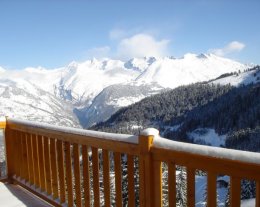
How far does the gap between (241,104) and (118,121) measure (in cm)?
6298

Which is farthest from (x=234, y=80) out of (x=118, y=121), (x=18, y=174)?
(x=18, y=174)

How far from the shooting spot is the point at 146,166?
3.24 metres

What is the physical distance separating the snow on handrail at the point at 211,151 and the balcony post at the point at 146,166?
7 cm

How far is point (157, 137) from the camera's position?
3193 millimetres

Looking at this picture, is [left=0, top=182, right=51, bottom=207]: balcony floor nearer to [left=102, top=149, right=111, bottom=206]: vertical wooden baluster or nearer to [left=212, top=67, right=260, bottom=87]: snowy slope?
[left=102, top=149, right=111, bottom=206]: vertical wooden baluster

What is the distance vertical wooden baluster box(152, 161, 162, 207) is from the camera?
318 cm

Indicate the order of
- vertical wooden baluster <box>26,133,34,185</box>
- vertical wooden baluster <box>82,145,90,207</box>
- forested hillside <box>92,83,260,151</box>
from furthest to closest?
forested hillside <box>92,83,260,151</box>, vertical wooden baluster <box>26,133,34,185</box>, vertical wooden baluster <box>82,145,90,207</box>

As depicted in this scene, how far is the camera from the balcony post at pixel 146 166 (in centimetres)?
321

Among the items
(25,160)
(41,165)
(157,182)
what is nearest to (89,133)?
(157,182)

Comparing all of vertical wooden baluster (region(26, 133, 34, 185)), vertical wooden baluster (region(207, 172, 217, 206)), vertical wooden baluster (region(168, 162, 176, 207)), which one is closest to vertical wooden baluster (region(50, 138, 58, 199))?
vertical wooden baluster (region(26, 133, 34, 185))

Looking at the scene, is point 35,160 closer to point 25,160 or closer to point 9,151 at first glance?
point 25,160

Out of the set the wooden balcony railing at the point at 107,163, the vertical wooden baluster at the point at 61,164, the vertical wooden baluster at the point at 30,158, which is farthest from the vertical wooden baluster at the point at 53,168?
the vertical wooden baluster at the point at 30,158

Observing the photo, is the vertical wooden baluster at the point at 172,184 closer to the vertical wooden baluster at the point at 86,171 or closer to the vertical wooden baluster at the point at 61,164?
the vertical wooden baluster at the point at 86,171

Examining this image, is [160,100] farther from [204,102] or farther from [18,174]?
[18,174]
